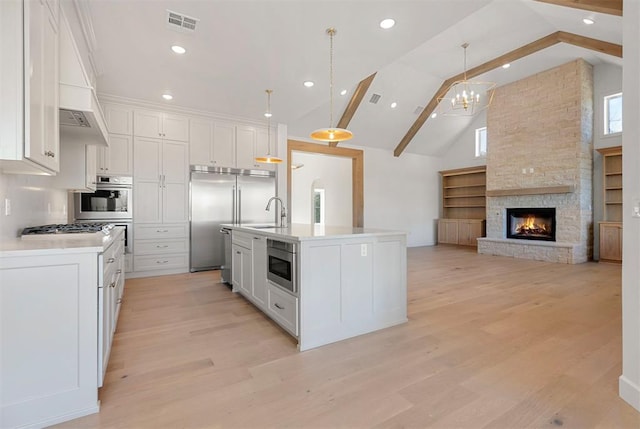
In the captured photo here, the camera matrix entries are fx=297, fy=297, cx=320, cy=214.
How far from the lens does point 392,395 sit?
5.72ft

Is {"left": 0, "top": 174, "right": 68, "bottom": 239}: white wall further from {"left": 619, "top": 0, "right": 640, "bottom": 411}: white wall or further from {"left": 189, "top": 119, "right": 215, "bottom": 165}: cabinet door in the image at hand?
{"left": 619, "top": 0, "right": 640, "bottom": 411}: white wall

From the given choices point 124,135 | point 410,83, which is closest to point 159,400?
point 124,135

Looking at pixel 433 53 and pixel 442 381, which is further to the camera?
pixel 433 53

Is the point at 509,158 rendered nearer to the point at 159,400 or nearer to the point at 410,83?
the point at 410,83

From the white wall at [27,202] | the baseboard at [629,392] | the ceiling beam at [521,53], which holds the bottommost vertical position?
the baseboard at [629,392]

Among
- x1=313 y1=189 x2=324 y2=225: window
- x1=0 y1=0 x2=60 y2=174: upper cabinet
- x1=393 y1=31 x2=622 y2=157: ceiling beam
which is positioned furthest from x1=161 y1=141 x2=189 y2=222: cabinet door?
x1=313 y1=189 x2=324 y2=225: window

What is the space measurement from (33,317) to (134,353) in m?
0.99

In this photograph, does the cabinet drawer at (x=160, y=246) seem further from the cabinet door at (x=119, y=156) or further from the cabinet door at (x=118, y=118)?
the cabinet door at (x=118, y=118)

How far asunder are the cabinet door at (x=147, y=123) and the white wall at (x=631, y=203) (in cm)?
566

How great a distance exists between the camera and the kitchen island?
236cm

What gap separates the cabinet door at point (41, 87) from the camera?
155 cm

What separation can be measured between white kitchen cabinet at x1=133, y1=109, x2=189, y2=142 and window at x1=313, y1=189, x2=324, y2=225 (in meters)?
6.19

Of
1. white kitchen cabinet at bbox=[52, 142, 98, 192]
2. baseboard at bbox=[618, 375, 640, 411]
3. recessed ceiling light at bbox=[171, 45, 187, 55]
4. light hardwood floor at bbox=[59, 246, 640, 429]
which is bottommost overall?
light hardwood floor at bbox=[59, 246, 640, 429]

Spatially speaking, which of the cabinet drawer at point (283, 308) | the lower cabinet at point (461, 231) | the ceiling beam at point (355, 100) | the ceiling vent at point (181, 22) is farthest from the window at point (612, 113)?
the ceiling vent at point (181, 22)
